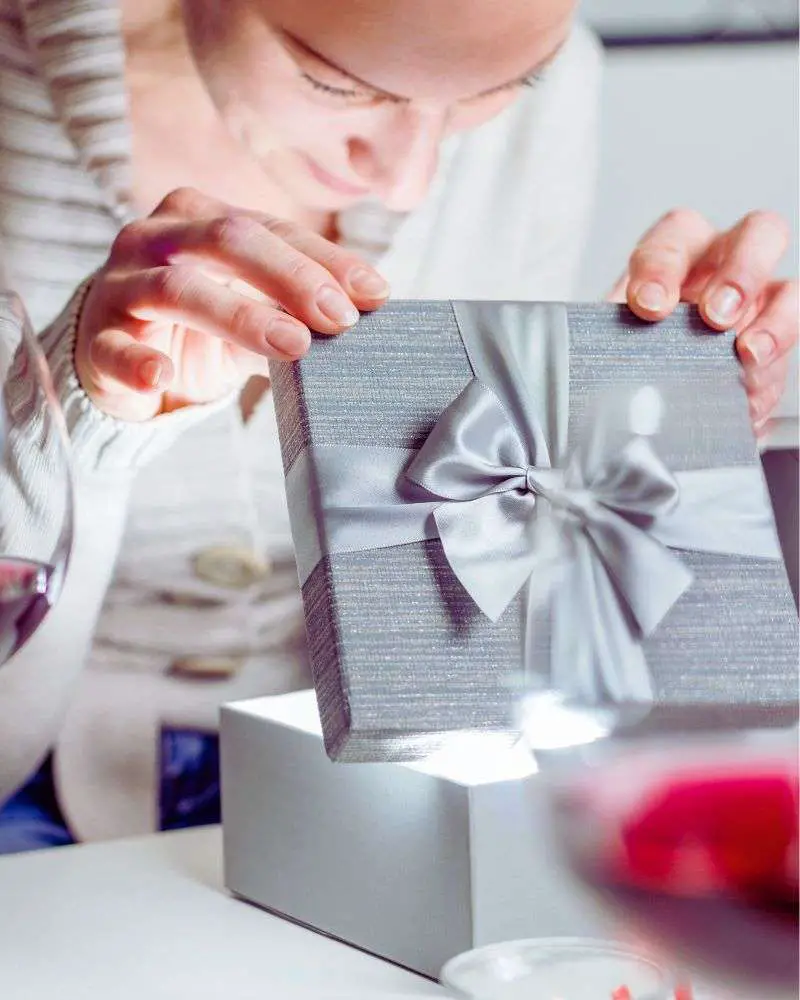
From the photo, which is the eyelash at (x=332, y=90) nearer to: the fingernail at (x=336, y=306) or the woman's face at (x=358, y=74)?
the woman's face at (x=358, y=74)

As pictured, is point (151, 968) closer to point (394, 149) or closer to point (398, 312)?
point (398, 312)

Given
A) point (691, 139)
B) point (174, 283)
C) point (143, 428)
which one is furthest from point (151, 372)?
point (691, 139)

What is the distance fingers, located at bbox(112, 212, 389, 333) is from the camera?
0.56 m

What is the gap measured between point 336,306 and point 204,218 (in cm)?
17

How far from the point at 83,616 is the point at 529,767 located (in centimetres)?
41

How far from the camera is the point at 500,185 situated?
962 millimetres

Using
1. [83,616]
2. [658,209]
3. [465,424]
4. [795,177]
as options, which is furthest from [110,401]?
[795,177]

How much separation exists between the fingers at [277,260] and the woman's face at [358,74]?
0.67ft

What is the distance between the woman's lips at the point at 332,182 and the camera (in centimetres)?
89

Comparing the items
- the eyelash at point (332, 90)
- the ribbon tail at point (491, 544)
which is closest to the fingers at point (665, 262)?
the ribbon tail at point (491, 544)

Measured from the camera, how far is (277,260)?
0.59 meters

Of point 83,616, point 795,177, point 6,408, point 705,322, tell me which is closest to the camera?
point 6,408

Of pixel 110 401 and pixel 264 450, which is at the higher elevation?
pixel 110 401

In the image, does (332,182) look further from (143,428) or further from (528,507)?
(528,507)
